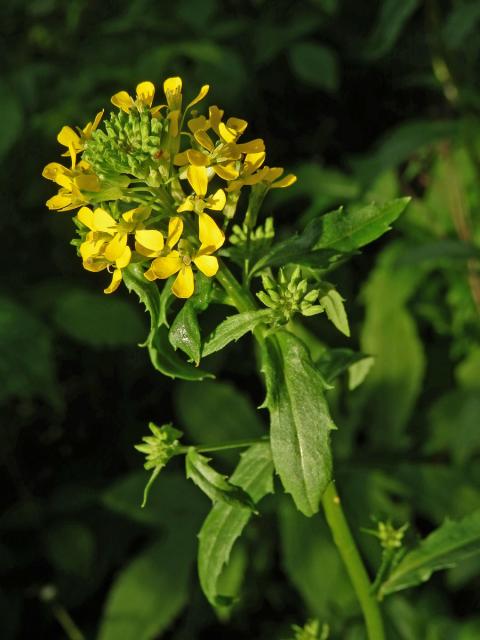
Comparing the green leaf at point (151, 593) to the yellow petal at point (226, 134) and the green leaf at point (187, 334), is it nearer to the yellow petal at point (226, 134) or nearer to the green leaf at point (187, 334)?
the green leaf at point (187, 334)

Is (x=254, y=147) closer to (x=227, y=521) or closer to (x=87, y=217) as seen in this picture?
(x=87, y=217)

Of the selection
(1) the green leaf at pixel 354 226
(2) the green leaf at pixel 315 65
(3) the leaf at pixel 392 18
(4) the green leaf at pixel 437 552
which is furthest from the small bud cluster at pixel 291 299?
(2) the green leaf at pixel 315 65

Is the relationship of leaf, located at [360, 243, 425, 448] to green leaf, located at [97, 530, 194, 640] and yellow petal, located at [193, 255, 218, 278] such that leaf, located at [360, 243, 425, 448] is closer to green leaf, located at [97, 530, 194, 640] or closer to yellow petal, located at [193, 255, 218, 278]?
green leaf, located at [97, 530, 194, 640]

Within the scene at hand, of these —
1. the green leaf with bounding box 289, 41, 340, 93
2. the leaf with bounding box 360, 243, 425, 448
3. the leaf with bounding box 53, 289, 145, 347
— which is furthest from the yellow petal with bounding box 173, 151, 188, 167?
the green leaf with bounding box 289, 41, 340, 93

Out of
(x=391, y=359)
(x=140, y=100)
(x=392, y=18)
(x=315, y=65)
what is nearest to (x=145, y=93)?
(x=140, y=100)

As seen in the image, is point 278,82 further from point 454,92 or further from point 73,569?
point 73,569

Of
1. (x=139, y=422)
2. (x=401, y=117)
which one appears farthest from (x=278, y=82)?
(x=139, y=422)
